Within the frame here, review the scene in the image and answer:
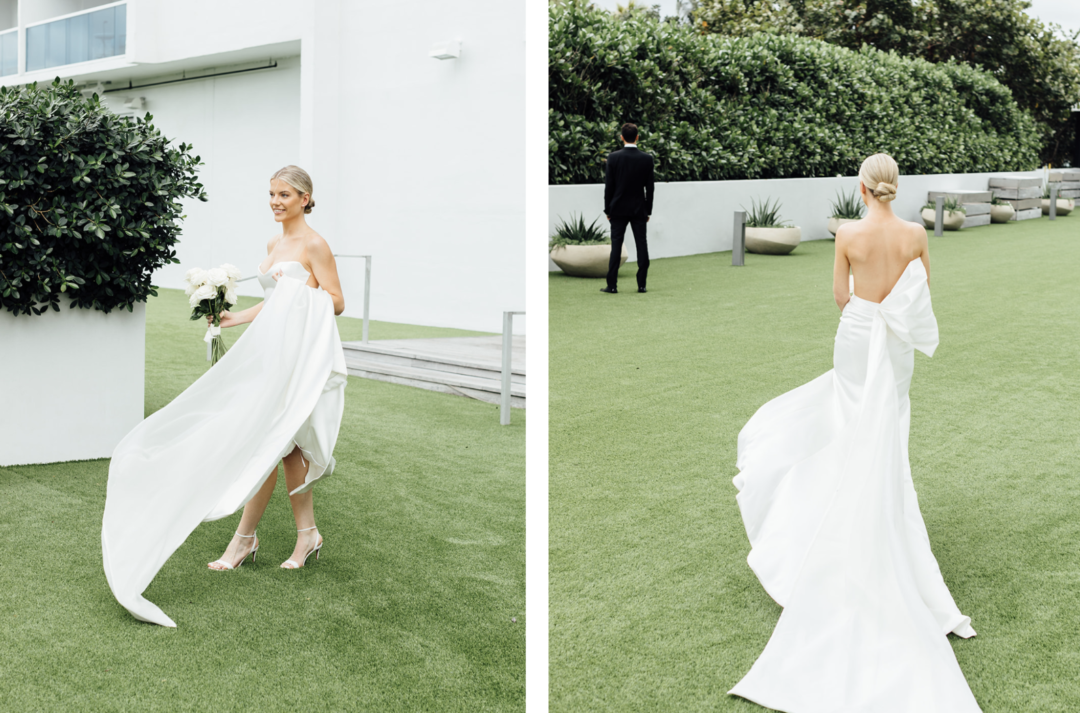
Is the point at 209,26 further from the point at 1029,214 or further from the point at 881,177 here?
the point at 1029,214

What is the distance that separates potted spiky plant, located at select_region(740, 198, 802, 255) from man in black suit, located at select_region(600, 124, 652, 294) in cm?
410

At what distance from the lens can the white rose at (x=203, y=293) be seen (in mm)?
3752

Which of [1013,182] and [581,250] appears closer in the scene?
[581,250]

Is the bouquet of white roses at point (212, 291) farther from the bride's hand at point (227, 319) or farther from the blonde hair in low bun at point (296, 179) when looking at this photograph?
the blonde hair in low bun at point (296, 179)

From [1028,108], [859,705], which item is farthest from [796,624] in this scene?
[1028,108]

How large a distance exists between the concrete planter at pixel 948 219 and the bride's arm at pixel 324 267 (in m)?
16.5

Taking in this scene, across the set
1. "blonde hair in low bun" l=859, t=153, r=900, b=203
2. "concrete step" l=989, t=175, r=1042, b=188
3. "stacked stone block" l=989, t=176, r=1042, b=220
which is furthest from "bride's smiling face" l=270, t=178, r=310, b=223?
"concrete step" l=989, t=175, r=1042, b=188

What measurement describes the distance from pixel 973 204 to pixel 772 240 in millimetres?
7921

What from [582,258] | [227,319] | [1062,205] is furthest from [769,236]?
[1062,205]

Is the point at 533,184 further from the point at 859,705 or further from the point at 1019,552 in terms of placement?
the point at 1019,552

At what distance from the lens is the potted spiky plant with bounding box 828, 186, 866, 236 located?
51.8 ft

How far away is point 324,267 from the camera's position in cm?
381

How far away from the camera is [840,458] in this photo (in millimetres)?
3217

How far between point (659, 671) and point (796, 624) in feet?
1.38
